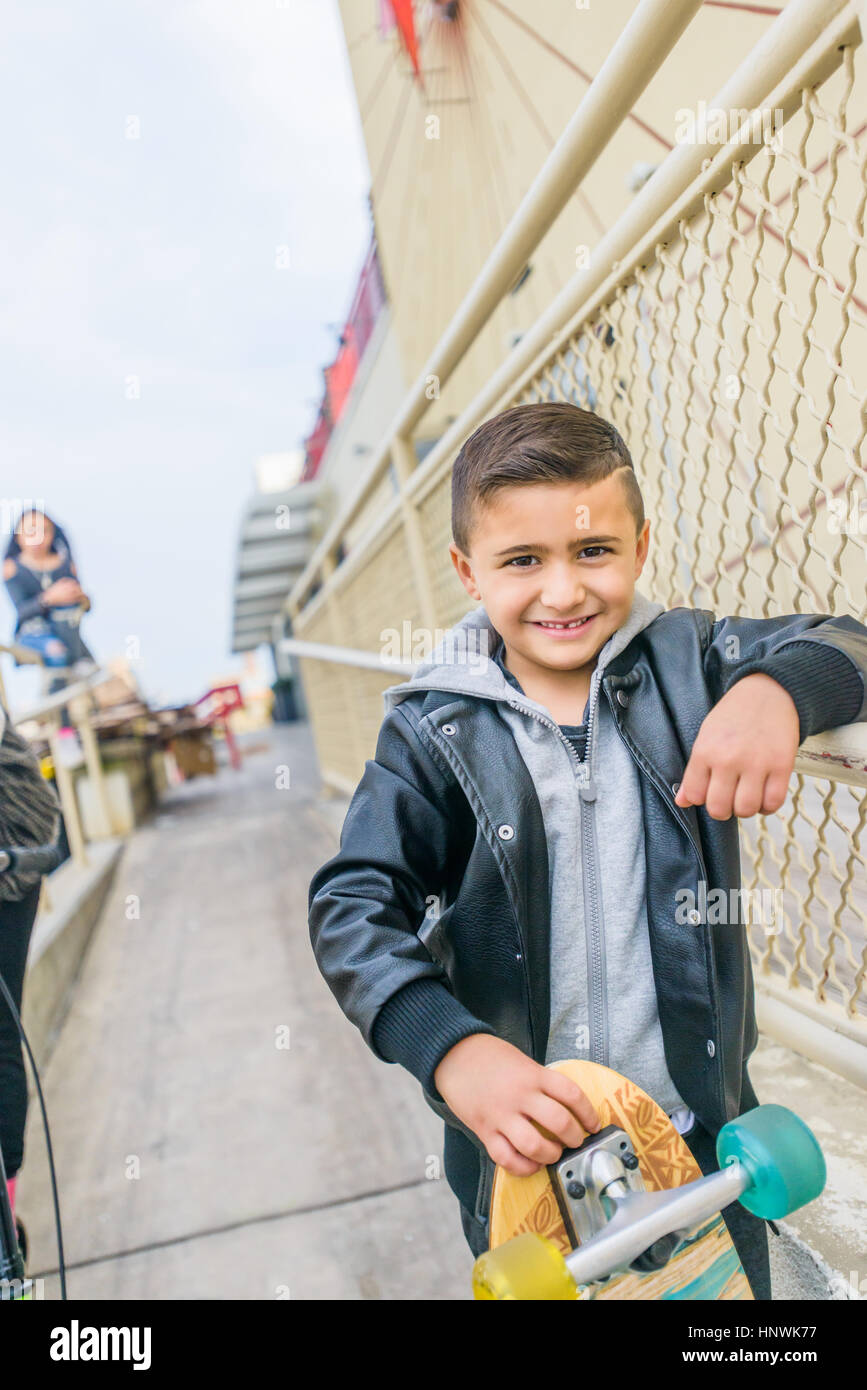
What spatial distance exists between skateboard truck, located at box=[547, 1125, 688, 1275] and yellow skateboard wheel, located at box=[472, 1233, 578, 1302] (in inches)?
6.9

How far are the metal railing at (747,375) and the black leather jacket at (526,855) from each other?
0.53 ft

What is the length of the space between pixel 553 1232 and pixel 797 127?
8.82 feet

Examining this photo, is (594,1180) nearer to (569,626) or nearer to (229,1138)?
(569,626)

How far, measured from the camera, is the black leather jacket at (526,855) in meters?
1.02

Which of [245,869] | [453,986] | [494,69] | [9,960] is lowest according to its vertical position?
[245,869]

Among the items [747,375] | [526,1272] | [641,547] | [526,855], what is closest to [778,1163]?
[526,1272]

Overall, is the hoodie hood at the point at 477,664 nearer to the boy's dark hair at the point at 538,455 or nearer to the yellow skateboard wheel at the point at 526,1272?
the boy's dark hair at the point at 538,455

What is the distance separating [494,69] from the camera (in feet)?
15.8

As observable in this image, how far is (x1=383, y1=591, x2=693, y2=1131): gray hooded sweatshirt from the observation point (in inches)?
42.8

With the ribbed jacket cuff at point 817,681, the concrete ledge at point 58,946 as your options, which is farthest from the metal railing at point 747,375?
the concrete ledge at point 58,946

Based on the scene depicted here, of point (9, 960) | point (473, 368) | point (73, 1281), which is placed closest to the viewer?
point (9, 960)
